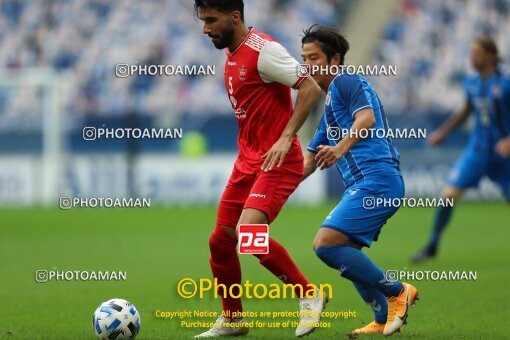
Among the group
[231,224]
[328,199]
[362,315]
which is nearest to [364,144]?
[231,224]

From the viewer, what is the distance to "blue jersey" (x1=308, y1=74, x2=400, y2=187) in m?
6.79

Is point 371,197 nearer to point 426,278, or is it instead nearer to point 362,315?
point 362,315

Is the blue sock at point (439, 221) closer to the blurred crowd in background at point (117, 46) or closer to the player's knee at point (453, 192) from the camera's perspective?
the player's knee at point (453, 192)

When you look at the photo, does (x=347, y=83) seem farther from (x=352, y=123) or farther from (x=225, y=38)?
(x=225, y=38)

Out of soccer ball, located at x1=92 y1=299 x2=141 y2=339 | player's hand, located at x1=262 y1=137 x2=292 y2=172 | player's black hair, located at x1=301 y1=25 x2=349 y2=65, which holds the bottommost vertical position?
soccer ball, located at x1=92 y1=299 x2=141 y2=339

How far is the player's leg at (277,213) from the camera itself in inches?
269

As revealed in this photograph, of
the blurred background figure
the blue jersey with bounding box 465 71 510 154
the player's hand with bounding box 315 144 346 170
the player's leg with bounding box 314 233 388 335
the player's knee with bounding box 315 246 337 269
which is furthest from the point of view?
A: the blurred background figure

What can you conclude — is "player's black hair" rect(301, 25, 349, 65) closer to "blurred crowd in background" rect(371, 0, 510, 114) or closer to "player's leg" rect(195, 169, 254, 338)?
"player's leg" rect(195, 169, 254, 338)

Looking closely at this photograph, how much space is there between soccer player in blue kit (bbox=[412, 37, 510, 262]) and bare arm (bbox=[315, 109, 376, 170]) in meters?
5.54

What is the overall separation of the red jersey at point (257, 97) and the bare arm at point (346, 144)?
57 cm

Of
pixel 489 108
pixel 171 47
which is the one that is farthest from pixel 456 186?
pixel 171 47

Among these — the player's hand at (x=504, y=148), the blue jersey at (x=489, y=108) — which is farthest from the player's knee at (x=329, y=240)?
the blue jersey at (x=489, y=108)

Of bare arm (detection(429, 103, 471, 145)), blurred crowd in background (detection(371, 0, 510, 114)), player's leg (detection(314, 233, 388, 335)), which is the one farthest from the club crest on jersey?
blurred crowd in background (detection(371, 0, 510, 114))

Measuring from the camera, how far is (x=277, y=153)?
680 cm
